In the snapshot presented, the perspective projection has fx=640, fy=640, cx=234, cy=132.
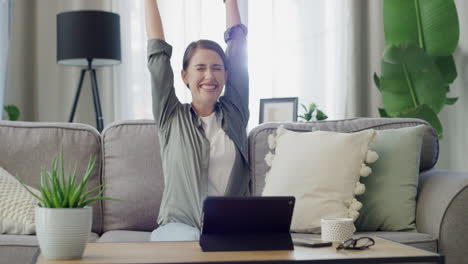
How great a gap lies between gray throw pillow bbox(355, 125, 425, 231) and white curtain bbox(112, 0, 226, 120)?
1.84 meters

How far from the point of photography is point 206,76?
7.53 ft

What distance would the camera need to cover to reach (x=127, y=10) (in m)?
4.08

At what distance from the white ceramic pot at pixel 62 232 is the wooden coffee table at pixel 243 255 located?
0.02m

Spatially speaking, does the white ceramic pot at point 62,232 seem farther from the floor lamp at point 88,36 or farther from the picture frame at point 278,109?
the picture frame at point 278,109

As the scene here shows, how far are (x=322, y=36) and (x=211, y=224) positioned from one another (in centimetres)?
299

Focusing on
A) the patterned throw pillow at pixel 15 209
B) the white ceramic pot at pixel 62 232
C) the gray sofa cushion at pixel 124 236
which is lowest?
the gray sofa cushion at pixel 124 236

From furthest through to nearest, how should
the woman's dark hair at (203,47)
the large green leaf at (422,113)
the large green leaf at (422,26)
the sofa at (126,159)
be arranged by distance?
the large green leaf at (422,26) < the large green leaf at (422,113) < the sofa at (126,159) < the woman's dark hair at (203,47)

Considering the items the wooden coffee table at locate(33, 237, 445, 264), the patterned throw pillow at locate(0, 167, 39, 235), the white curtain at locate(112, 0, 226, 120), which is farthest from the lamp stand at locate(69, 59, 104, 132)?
the wooden coffee table at locate(33, 237, 445, 264)

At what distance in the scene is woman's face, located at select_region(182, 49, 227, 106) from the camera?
2293mm

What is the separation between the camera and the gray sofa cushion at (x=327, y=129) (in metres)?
2.60

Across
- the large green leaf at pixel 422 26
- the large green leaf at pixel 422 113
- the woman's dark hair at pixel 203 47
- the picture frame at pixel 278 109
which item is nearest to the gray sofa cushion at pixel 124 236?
the woman's dark hair at pixel 203 47

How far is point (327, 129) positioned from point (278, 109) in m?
1.22

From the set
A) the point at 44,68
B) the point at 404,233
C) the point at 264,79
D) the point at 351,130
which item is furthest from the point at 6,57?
the point at 404,233

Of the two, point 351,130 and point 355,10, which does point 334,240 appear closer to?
point 351,130
